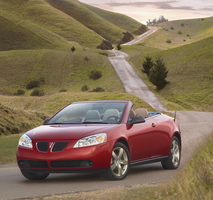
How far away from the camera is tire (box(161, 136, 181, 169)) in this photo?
1190 cm

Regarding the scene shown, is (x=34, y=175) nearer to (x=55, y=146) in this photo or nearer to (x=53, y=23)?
(x=55, y=146)

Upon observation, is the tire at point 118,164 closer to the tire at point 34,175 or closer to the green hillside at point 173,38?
the tire at point 34,175

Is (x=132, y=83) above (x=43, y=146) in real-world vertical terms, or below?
below

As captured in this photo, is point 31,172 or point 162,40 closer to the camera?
point 31,172

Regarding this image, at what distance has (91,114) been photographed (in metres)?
10.8

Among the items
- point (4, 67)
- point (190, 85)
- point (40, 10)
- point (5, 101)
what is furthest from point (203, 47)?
point (40, 10)

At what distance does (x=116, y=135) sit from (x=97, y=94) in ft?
174

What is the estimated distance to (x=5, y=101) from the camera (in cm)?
5969

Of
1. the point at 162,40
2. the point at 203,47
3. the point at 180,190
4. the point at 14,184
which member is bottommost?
the point at 162,40

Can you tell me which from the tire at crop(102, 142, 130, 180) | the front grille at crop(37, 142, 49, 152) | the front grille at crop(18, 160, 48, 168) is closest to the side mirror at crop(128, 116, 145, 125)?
the tire at crop(102, 142, 130, 180)

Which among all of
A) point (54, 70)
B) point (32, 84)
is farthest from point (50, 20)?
point (32, 84)

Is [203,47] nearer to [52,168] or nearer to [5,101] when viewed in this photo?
[5,101]

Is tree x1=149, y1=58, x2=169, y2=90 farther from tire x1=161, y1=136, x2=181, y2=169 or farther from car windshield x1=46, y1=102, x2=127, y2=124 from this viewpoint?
car windshield x1=46, y1=102, x2=127, y2=124

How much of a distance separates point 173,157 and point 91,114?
2381 mm
